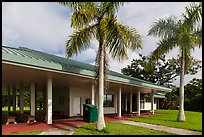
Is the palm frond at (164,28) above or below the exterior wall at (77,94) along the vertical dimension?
above

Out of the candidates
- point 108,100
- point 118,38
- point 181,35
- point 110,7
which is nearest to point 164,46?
point 181,35

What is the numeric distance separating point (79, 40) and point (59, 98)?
13073 mm

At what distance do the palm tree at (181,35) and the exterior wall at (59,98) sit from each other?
9427 millimetres

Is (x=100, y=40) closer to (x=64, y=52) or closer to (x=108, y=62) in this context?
(x=108, y=62)

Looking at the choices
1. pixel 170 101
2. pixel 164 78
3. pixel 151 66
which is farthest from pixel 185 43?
pixel 164 78

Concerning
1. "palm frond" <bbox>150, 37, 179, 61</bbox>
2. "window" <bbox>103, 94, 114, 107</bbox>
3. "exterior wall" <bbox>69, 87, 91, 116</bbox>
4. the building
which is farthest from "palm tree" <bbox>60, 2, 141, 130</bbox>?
"window" <bbox>103, 94, 114, 107</bbox>

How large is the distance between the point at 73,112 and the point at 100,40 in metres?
11.8

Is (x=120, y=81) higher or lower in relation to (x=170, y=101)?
higher

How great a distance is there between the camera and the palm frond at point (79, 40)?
12367mm

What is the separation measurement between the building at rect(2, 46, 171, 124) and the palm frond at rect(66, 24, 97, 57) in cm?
108

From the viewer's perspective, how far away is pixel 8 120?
46.6 ft

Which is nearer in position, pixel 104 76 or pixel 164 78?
pixel 104 76

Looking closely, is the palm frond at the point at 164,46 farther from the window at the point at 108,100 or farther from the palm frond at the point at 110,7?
the window at the point at 108,100

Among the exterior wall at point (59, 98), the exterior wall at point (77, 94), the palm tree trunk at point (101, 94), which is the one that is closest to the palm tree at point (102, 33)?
the palm tree trunk at point (101, 94)
